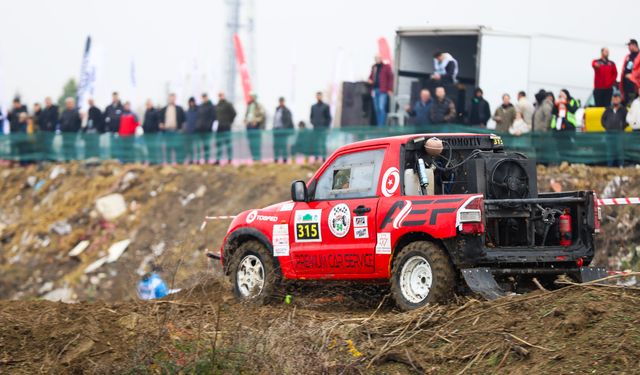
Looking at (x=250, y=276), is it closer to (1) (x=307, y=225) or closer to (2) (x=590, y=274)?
(1) (x=307, y=225)

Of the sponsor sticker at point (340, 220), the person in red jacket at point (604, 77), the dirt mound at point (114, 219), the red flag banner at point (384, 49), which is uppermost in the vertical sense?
the red flag banner at point (384, 49)

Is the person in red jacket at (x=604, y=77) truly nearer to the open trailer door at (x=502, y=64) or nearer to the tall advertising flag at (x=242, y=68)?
the open trailer door at (x=502, y=64)

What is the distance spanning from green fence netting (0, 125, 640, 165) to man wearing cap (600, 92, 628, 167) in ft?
0.06

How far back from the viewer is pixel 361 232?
37.8ft

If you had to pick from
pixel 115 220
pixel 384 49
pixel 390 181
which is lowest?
pixel 115 220

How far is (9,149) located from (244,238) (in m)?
20.3

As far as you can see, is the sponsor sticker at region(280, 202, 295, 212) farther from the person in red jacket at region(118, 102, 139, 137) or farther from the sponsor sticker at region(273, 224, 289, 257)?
the person in red jacket at region(118, 102, 139, 137)

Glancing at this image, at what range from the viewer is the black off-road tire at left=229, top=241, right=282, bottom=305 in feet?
40.8

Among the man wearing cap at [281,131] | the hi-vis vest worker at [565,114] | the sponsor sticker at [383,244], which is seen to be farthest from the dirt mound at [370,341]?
the man wearing cap at [281,131]

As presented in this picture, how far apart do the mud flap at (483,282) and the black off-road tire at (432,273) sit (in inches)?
8.8

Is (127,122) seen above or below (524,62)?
below

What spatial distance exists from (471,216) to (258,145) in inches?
600

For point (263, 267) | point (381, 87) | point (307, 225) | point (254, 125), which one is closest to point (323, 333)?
point (307, 225)

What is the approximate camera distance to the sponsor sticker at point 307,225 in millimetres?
12062
